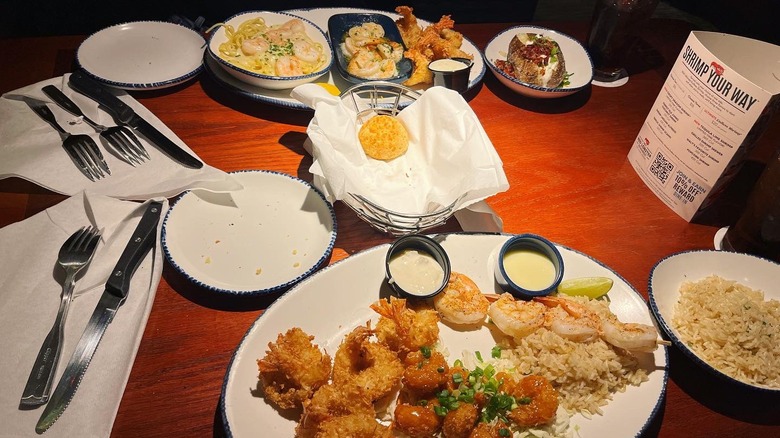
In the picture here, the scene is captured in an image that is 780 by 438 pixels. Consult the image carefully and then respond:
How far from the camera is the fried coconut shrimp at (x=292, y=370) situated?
5.52 feet

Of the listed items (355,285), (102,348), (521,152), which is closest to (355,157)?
(355,285)

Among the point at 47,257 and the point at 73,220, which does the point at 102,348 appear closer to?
the point at 47,257

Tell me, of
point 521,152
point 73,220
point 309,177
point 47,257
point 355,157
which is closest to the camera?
point 47,257

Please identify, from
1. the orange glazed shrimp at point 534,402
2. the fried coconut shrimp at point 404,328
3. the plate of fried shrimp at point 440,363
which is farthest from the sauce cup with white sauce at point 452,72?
the orange glazed shrimp at point 534,402

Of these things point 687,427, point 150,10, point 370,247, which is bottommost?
point 150,10

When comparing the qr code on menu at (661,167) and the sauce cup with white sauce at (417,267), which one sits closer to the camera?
the sauce cup with white sauce at (417,267)

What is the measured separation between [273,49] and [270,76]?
1.18ft

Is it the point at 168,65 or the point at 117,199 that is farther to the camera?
the point at 168,65

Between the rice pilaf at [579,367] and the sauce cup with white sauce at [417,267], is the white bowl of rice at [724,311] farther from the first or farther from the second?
the sauce cup with white sauce at [417,267]

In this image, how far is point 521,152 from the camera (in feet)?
9.82

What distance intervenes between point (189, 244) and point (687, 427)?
205cm

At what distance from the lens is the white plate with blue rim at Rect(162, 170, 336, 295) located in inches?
81.4

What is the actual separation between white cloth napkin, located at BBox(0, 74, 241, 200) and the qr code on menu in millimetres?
2170

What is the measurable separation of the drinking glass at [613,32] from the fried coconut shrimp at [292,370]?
9.49 feet
